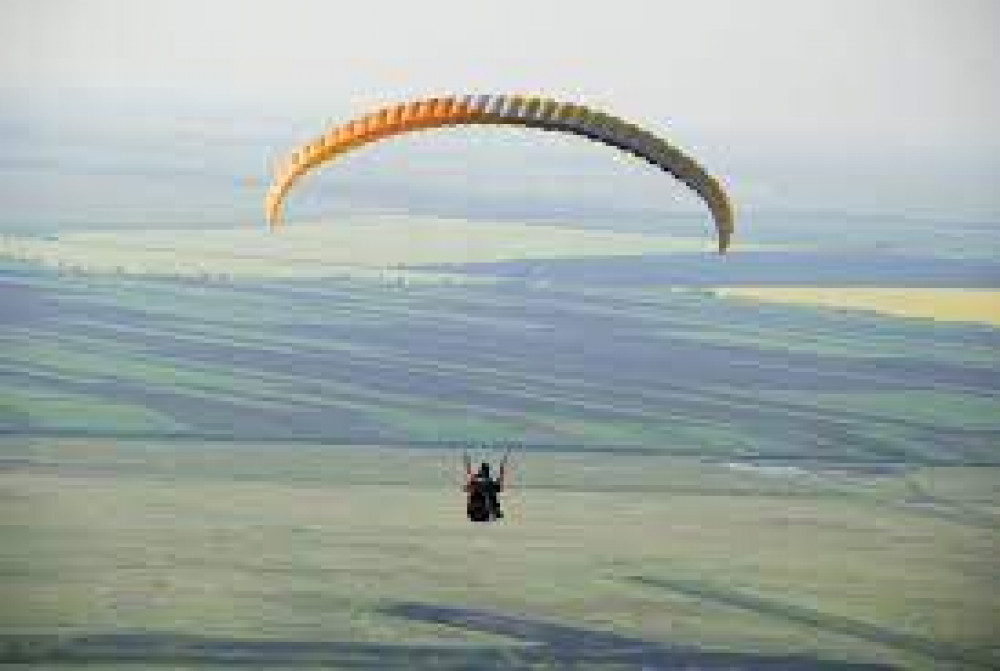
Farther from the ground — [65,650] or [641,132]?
[641,132]

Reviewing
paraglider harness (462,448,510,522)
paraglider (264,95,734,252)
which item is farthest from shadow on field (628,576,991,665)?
paraglider (264,95,734,252)

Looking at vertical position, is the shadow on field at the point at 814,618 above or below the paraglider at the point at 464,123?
below

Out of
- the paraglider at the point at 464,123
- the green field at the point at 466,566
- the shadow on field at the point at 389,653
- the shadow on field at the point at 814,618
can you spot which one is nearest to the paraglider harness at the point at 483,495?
the paraglider at the point at 464,123

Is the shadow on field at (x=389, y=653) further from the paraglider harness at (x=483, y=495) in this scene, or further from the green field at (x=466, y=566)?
the paraglider harness at (x=483, y=495)

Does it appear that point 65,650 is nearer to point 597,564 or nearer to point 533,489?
point 597,564

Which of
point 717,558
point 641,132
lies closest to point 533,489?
point 717,558

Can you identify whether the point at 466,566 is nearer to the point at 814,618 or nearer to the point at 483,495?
the point at 814,618

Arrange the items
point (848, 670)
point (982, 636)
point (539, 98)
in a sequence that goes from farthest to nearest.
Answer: point (982, 636) → point (848, 670) → point (539, 98)
